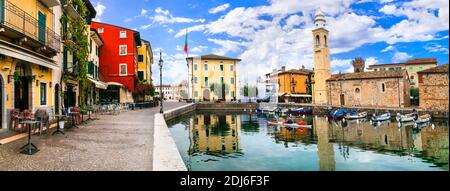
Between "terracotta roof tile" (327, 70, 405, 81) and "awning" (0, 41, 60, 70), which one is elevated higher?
"terracotta roof tile" (327, 70, 405, 81)

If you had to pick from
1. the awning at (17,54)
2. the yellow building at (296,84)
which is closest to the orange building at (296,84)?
the yellow building at (296,84)

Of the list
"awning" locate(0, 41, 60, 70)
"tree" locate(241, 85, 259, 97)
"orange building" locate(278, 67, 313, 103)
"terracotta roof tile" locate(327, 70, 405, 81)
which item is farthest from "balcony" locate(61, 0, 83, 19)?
"tree" locate(241, 85, 259, 97)

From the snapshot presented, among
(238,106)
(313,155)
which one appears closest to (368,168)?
(313,155)

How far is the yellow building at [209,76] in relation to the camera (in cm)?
6888

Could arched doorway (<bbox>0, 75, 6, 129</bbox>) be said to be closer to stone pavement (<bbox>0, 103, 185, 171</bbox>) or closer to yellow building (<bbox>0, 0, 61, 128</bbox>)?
yellow building (<bbox>0, 0, 61, 128</bbox>)

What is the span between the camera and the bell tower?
57.9 meters

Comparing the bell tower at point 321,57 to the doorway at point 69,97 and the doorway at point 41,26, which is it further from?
the doorway at point 41,26

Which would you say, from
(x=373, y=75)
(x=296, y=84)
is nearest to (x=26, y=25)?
(x=373, y=75)

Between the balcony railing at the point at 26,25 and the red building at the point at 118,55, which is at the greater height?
the red building at the point at 118,55

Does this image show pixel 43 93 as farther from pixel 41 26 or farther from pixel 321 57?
pixel 321 57

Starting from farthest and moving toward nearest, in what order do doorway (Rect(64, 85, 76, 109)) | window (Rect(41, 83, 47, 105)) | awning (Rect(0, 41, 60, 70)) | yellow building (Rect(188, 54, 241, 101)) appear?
yellow building (Rect(188, 54, 241, 101)) → doorway (Rect(64, 85, 76, 109)) → window (Rect(41, 83, 47, 105)) → awning (Rect(0, 41, 60, 70))

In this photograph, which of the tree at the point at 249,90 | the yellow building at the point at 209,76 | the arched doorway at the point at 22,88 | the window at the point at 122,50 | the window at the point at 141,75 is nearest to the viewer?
the arched doorway at the point at 22,88

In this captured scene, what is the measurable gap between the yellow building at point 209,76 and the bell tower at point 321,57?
840 inches
